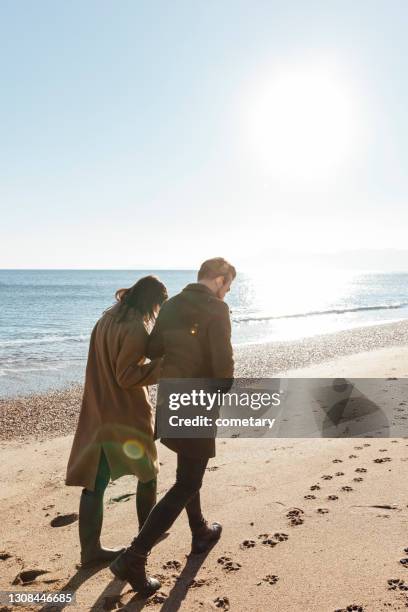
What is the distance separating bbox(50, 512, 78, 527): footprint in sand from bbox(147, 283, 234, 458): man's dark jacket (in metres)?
2.02

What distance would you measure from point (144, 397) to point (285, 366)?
11.2 m

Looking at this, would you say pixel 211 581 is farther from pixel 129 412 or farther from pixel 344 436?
pixel 344 436

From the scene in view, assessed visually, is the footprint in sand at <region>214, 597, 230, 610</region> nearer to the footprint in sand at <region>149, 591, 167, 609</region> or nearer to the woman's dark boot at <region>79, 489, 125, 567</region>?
the footprint in sand at <region>149, 591, 167, 609</region>

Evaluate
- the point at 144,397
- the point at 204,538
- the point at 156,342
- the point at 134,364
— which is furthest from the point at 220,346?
the point at 204,538

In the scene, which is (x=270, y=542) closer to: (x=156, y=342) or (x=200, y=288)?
(x=156, y=342)

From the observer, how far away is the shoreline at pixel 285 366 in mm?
8695

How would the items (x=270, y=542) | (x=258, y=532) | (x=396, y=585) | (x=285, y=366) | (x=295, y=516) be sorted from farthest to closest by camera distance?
1. (x=285, y=366)
2. (x=295, y=516)
3. (x=258, y=532)
4. (x=270, y=542)
5. (x=396, y=585)

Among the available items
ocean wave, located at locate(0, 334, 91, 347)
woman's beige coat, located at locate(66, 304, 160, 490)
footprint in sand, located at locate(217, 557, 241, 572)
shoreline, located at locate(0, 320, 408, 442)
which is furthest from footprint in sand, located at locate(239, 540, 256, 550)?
ocean wave, located at locate(0, 334, 91, 347)

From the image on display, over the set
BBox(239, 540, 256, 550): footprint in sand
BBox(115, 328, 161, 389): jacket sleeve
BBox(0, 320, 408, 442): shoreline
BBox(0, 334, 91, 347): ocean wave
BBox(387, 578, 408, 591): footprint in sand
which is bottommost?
BBox(0, 334, 91, 347): ocean wave

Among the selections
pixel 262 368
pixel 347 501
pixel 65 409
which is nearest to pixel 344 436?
pixel 347 501

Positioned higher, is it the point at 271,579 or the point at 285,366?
the point at 271,579

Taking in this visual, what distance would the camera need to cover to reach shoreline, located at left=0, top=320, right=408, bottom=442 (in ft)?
28.5

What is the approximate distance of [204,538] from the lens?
11.2 ft

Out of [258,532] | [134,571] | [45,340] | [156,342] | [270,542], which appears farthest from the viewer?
[45,340]
